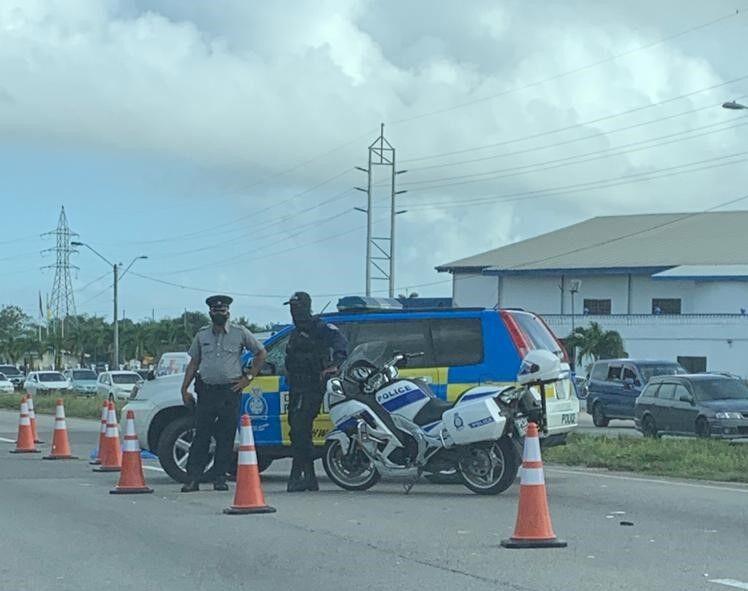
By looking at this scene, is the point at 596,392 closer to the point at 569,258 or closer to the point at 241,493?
the point at 241,493

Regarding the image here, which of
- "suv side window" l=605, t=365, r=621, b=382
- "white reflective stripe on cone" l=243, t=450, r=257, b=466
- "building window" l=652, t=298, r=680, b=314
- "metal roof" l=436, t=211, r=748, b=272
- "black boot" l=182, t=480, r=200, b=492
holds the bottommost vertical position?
"black boot" l=182, t=480, r=200, b=492

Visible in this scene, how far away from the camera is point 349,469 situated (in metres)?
14.1

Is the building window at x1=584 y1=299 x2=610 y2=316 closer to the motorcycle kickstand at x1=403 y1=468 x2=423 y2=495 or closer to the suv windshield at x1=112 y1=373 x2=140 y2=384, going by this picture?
the suv windshield at x1=112 y1=373 x2=140 y2=384

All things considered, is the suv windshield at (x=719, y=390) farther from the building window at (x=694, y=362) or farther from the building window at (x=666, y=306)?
the building window at (x=666, y=306)

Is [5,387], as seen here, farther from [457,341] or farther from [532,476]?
[532,476]

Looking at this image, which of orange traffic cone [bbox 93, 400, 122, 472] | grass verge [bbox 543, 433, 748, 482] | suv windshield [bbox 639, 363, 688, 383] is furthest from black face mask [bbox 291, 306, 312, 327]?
suv windshield [bbox 639, 363, 688, 383]

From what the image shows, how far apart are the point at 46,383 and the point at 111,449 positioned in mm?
42578

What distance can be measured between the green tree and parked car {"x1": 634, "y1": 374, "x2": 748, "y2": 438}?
35.0 metres

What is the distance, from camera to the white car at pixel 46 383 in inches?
2247

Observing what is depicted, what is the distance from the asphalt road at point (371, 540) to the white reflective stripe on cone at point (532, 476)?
20.6 inches

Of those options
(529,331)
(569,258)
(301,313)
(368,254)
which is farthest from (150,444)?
(569,258)

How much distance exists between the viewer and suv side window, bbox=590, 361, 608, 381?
3531 centimetres

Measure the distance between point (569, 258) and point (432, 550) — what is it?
6664cm

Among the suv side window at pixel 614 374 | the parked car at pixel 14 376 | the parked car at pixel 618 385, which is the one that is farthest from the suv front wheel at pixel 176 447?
the parked car at pixel 14 376
